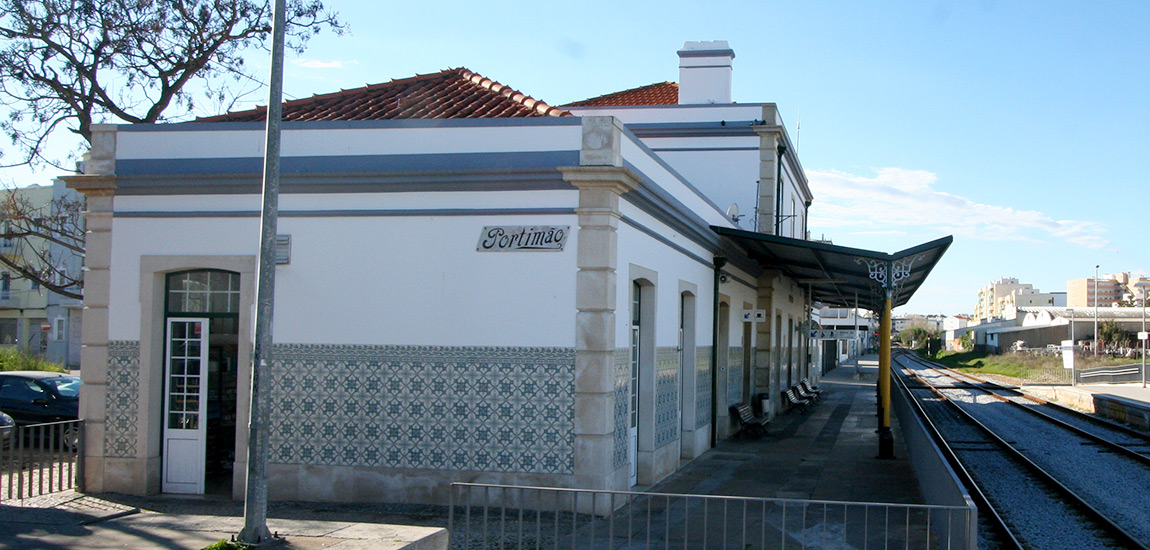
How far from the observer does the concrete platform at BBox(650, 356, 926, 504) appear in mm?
12539

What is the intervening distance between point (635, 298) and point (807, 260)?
7603mm

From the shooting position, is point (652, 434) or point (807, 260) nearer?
point (652, 434)

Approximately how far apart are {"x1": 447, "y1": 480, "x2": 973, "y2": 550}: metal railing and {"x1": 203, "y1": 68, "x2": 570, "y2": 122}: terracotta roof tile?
488 centimetres

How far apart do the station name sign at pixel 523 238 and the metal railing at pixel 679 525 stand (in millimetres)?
2690

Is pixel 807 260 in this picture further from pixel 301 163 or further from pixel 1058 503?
pixel 301 163

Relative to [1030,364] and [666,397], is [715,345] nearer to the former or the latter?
[666,397]

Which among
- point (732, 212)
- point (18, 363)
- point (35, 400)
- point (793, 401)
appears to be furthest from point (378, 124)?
point (18, 363)

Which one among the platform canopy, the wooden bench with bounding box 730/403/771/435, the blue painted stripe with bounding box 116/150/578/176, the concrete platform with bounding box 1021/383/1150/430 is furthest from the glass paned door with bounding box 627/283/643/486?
the concrete platform with bounding box 1021/383/1150/430

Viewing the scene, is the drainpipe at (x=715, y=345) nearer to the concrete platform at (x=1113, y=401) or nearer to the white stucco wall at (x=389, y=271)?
the white stucco wall at (x=389, y=271)

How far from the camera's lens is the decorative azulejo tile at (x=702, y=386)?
15.7m

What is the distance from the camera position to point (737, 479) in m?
13.6

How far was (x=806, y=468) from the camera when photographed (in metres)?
14.9

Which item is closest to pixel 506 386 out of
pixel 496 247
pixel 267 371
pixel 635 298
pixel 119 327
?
pixel 496 247

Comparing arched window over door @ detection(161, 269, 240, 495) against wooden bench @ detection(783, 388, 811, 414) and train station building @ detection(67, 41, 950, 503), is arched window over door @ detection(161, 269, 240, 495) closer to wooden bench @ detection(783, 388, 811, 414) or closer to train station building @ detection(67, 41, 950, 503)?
train station building @ detection(67, 41, 950, 503)
